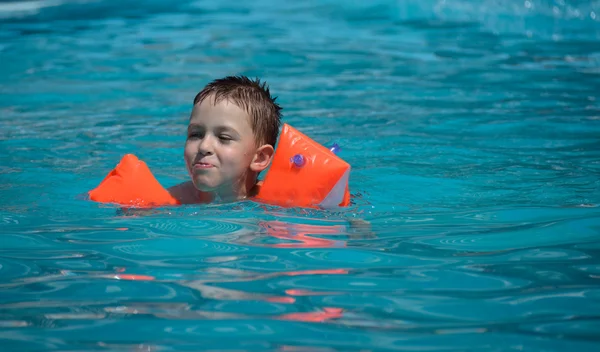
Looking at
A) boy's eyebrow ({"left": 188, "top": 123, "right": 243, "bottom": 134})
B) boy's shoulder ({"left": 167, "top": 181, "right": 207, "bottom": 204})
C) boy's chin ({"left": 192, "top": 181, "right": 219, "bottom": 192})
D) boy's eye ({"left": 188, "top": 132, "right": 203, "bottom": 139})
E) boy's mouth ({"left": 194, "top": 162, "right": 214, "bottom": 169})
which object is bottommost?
boy's shoulder ({"left": 167, "top": 181, "right": 207, "bottom": 204})

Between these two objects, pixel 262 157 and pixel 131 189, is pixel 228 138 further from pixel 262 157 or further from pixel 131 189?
pixel 131 189

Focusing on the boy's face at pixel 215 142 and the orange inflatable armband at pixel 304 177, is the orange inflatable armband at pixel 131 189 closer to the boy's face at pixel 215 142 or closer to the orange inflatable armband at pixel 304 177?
the boy's face at pixel 215 142

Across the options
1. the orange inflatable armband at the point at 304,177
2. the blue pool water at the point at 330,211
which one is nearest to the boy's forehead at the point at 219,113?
the orange inflatable armband at the point at 304,177

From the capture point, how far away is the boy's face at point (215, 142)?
425 cm

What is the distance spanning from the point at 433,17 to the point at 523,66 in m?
3.66

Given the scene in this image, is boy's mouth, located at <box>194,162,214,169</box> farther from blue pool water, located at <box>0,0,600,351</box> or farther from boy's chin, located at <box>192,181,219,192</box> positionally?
blue pool water, located at <box>0,0,600,351</box>

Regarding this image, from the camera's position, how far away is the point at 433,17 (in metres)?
12.4

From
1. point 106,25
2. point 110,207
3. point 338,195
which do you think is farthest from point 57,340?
point 106,25

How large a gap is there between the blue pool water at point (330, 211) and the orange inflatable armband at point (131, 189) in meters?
0.12

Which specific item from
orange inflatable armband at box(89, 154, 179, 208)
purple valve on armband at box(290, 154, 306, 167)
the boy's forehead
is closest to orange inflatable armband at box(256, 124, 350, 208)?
purple valve on armband at box(290, 154, 306, 167)

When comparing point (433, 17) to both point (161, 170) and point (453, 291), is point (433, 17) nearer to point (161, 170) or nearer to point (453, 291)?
point (161, 170)

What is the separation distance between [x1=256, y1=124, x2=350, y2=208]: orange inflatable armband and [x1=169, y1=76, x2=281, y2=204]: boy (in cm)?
10

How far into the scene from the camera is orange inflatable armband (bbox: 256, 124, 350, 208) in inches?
175

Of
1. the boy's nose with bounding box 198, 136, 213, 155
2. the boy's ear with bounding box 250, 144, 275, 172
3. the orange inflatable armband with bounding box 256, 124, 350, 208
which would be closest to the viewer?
the boy's nose with bounding box 198, 136, 213, 155
